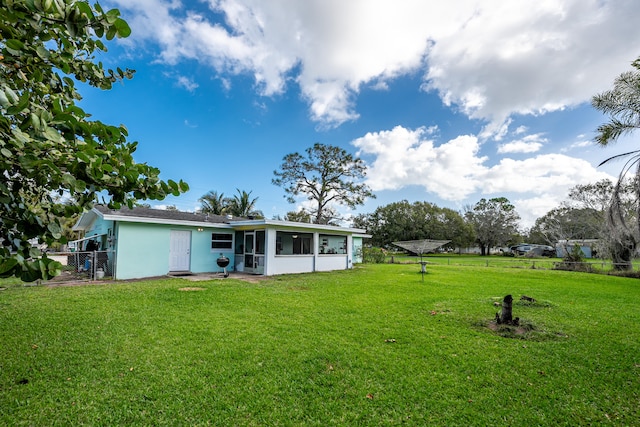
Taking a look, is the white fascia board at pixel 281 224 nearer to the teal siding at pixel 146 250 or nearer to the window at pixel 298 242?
the window at pixel 298 242

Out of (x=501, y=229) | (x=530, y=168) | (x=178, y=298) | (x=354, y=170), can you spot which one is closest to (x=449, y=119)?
(x=530, y=168)

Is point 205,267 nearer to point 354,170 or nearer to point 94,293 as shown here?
point 94,293

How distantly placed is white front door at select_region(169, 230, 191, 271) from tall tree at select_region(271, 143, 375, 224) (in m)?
16.4

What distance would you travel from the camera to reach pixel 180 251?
42.6 ft

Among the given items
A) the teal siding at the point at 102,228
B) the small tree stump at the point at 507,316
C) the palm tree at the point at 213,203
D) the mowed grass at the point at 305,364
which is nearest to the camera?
the mowed grass at the point at 305,364

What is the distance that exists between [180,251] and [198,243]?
0.87 m

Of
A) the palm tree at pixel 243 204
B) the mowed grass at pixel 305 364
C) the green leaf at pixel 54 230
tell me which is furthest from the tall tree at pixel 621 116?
the palm tree at pixel 243 204

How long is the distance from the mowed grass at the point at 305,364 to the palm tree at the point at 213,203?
23621mm

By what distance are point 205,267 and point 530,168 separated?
2183cm

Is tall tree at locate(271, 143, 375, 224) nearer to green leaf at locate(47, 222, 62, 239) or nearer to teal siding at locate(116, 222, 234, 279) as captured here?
teal siding at locate(116, 222, 234, 279)

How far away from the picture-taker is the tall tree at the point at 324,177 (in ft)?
93.4

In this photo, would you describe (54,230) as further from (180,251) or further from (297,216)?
(297,216)

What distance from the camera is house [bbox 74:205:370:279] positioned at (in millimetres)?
11336

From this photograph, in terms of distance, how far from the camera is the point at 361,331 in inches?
216
